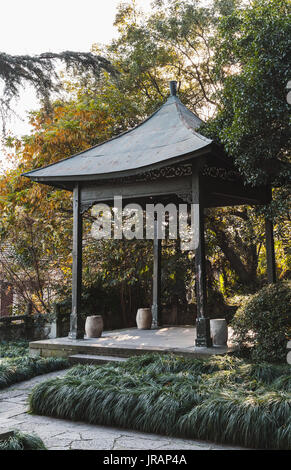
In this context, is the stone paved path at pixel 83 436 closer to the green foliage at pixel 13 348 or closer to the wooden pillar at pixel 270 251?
the green foliage at pixel 13 348

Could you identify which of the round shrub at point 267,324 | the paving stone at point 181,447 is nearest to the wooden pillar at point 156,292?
the round shrub at point 267,324

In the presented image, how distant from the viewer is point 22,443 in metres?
3.58

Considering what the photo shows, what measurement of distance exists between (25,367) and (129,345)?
1.74 meters

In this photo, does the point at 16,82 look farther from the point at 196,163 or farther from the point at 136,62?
the point at 136,62

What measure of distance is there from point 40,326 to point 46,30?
772 cm

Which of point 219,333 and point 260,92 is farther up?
point 260,92

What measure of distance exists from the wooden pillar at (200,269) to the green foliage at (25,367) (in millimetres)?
2464

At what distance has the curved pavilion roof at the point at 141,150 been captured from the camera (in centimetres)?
739

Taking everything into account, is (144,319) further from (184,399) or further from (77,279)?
(184,399)

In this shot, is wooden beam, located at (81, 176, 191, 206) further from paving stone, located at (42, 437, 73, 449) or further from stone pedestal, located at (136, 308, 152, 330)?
paving stone, located at (42, 437, 73, 449)

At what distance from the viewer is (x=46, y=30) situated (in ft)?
18.7

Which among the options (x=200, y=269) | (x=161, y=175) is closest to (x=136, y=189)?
(x=161, y=175)
